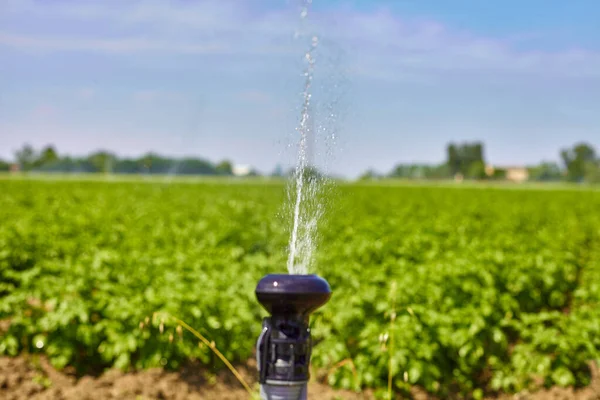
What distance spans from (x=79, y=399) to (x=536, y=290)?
190 inches

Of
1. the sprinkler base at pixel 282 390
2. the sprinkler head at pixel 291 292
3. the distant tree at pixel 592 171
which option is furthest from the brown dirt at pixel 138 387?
the distant tree at pixel 592 171

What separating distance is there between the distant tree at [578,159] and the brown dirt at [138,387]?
122083mm

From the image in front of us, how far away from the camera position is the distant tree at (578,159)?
405 ft

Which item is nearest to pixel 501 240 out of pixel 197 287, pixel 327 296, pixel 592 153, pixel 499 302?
pixel 499 302

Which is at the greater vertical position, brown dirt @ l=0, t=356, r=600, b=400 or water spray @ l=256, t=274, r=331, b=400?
water spray @ l=256, t=274, r=331, b=400

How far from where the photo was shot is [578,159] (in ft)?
417

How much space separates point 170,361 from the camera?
19.1 feet

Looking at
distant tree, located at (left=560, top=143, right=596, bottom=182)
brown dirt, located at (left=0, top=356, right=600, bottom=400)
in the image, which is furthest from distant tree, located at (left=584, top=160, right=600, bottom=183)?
brown dirt, located at (left=0, top=356, right=600, bottom=400)

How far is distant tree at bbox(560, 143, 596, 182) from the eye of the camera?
12350cm

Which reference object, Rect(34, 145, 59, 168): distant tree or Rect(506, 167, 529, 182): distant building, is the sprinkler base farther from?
Rect(506, 167, 529, 182): distant building

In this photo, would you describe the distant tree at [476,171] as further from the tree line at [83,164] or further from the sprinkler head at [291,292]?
the sprinkler head at [291,292]

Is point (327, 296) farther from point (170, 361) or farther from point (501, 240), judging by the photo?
point (501, 240)

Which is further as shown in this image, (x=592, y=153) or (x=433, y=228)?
(x=592, y=153)

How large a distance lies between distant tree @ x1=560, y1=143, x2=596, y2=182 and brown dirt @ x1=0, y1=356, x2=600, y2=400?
12208cm
